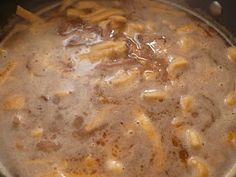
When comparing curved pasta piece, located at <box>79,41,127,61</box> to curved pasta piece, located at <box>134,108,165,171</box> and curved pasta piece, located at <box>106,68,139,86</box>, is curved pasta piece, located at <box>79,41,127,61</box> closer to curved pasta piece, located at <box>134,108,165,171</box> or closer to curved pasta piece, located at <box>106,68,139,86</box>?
curved pasta piece, located at <box>106,68,139,86</box>

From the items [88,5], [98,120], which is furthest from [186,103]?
A: [88,5]

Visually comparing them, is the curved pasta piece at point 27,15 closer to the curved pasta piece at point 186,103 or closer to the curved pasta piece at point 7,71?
the curved pasta piece at point 7,71

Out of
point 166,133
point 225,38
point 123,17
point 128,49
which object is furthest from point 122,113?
point 225,38

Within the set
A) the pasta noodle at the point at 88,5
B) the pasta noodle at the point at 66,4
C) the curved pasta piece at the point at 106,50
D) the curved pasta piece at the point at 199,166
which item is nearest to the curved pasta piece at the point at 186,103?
the curved pasta piece at the point at 199,166

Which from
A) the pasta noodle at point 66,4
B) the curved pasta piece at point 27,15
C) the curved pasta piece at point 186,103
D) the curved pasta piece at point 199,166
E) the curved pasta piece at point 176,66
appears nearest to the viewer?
the curved pasta piece at point 199,166

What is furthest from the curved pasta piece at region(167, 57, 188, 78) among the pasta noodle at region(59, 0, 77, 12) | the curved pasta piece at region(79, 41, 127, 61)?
the pasta noodle at region(59, 0, 77, 12)

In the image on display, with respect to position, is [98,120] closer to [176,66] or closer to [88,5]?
[176,66]
